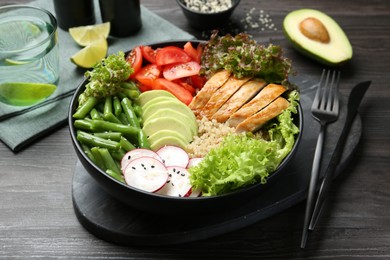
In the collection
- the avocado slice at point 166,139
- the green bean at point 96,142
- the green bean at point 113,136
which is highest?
the green bean at point 96,142

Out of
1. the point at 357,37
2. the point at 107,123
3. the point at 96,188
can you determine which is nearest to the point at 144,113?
the point at 107,123

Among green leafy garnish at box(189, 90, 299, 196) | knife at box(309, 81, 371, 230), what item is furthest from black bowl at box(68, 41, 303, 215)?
knife at box(309, 81, 371, 230)

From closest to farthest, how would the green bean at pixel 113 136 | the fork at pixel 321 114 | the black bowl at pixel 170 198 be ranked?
the black bowl at pixel 170 198
the fork at pixel 321 114
the green bean at pixel 113 136

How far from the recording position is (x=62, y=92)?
128 inches

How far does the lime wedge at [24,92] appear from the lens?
3.02m

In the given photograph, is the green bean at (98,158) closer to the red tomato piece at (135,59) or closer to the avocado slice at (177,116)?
the avocado slice at (177,116)

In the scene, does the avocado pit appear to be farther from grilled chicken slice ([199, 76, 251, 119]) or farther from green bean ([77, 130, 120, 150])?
green bean ([77, 130, 120, 150])

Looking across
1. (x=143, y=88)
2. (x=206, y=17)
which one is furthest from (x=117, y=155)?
(x=206, y=17)

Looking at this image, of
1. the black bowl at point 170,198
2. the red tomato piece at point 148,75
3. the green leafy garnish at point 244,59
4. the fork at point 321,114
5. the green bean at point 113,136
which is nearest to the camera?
the black bowl at point 170,198

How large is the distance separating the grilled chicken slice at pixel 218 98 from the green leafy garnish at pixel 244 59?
7 centimetres

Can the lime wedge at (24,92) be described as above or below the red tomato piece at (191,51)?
below

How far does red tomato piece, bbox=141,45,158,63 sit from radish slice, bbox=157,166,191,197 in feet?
2.56

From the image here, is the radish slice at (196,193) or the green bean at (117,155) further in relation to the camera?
the green bean at (117,155)

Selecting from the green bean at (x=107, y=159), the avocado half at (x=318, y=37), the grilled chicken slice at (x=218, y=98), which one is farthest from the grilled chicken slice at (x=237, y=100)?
the avocado half at (x=318, y=37)
